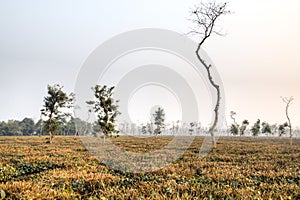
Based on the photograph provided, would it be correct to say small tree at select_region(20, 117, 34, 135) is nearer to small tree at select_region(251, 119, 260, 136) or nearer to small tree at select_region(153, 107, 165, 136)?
small tree at select_region(153, 107, 165, 136)

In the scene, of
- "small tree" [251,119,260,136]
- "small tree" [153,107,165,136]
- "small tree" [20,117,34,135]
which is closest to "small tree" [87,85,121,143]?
"small tree" [153,107,165,136]

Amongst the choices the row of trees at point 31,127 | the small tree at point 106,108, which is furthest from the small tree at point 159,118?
the small tree at point 106,108

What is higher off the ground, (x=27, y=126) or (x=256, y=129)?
(x=256, y=129)

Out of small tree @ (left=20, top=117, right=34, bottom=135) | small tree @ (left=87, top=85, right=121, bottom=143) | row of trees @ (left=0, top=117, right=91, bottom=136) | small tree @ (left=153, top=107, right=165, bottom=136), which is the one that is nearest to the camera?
small tree @ (left=87, top=85, right=121, bottom=143)

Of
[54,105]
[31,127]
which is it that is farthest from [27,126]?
[54,105]

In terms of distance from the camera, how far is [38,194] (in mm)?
5312

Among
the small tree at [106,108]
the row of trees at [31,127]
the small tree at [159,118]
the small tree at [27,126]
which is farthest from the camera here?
the small tree at [27,126]

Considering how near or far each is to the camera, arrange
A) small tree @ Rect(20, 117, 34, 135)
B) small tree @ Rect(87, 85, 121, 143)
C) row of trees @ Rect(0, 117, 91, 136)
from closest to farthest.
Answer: small tree @ Rect(87, 85, 121, 143), row of trees @ Rect(0, 117, 91, 136), small tree @ Rect(20, 117, 34, 135)

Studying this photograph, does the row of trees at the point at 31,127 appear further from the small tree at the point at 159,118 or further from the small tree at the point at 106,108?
the small tree at the point at 106,108

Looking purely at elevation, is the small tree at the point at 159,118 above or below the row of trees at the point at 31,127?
above

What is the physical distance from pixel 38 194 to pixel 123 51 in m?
11.7

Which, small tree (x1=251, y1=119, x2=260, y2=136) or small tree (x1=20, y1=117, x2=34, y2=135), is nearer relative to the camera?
small tree (x1=251, y1=119, x2=260, y2=136)

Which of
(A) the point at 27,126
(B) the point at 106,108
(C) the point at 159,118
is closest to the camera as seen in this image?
(B) the point at 106,108

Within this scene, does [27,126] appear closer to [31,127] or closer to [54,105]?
[31,127]
